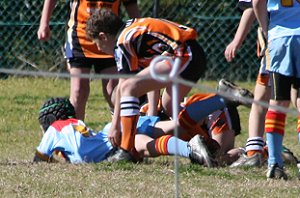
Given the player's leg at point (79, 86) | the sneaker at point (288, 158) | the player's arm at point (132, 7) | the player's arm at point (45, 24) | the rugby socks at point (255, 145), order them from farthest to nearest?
the player's arm at point (132, 7), the player's leg at point (79, 86), the player's arm at point (45, 24), the sneaker at point (288, 158), the rugby socks at point (255, 145)

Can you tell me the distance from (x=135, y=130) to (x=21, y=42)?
672 cm

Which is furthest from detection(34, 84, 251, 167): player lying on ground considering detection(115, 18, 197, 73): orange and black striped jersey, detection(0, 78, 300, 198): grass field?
detection(115, 18, 197, 73): orange and black striped jersey

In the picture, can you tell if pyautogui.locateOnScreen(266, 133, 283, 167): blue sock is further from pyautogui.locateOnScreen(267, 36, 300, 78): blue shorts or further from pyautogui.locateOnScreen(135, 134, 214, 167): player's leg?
pyautogui.locateOnScreen(135, 134, 214, 167): player's leg

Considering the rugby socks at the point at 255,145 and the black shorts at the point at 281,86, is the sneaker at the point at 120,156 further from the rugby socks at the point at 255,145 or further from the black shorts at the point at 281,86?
the black shorts at the point at 281,86

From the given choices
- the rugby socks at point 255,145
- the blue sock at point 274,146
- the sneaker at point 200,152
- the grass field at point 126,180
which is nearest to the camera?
the grass field at point 126,180

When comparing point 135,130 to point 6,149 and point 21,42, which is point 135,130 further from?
point 21,42

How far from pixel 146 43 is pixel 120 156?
830 millimetres

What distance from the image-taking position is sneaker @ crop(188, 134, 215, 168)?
24.6ft

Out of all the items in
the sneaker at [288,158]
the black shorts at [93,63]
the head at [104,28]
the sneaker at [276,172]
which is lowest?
the sneaker at [288,158]

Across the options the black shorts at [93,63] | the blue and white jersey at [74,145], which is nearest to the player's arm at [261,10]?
the blue and white jersey at [74,145]

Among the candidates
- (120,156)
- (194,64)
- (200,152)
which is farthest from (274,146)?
(120,156)

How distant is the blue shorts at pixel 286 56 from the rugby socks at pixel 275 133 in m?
0.29

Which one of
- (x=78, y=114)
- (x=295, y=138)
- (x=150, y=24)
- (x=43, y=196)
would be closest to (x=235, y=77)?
(x=295, y=138)

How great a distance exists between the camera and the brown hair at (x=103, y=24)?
7.60 m
